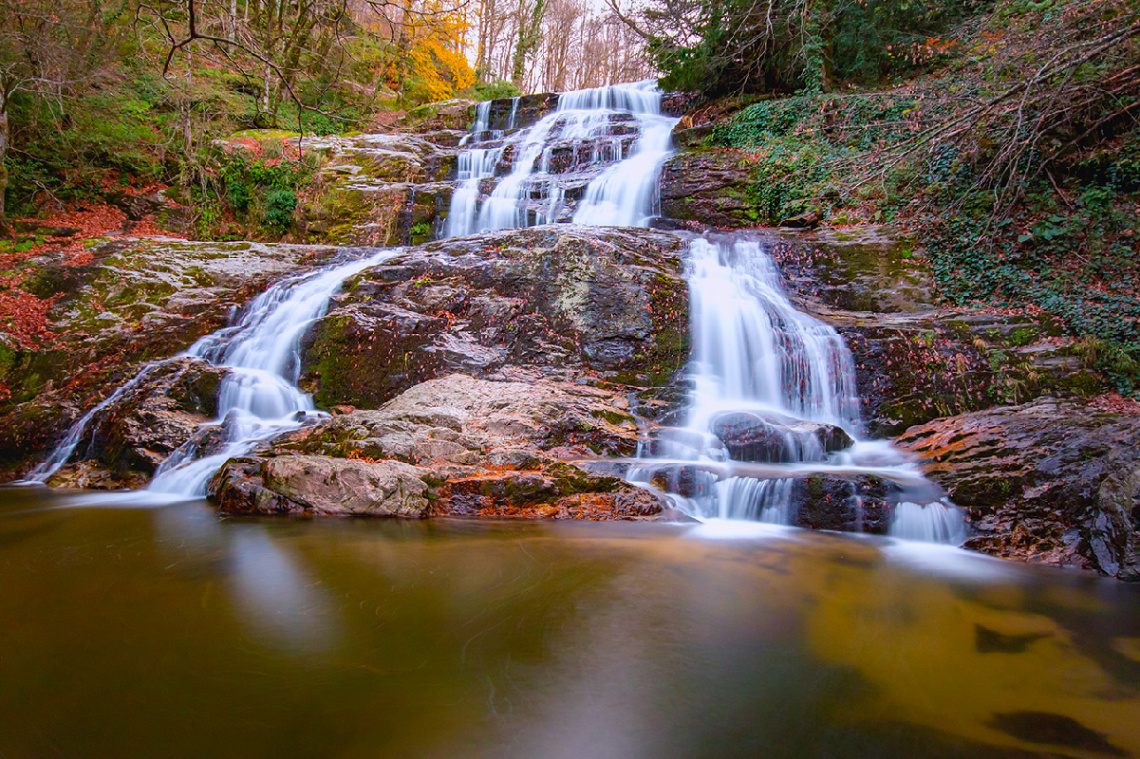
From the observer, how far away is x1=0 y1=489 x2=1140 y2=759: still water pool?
196cm

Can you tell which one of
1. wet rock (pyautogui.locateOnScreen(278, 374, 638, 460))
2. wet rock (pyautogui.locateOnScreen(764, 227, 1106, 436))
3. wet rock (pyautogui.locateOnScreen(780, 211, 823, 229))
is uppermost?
wet rock (pyautogui.locateOnScreen(780, 211, 823, 229))

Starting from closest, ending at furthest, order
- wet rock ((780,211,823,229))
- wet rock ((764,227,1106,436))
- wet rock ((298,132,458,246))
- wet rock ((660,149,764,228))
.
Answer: wet rock ((764,227,1106,436)) → wet rock ((780,211,823,229)) → wet rock ((660,149,764,228)) → wet rock ((298,132,458,246))

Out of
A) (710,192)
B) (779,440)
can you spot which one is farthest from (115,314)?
(710,192)

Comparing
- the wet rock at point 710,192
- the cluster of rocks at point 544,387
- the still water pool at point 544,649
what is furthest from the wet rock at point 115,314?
the wet rock at point 710,192

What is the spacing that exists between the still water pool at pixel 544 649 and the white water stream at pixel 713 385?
88 cm

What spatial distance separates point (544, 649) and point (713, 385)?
496 centimetres

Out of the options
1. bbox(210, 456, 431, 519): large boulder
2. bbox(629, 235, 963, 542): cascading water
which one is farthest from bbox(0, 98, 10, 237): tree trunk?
bbox(629, 235, 963, 542): cascading water

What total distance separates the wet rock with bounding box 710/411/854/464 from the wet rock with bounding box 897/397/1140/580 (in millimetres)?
929

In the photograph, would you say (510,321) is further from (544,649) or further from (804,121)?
(804,121)

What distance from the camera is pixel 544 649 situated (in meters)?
2.62

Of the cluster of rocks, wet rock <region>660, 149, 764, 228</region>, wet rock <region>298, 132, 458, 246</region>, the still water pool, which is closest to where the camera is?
the still water pool

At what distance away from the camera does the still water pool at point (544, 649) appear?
77.1 inches

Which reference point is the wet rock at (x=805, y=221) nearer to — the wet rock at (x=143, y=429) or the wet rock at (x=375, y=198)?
the wet rock at (x=375, y=198)

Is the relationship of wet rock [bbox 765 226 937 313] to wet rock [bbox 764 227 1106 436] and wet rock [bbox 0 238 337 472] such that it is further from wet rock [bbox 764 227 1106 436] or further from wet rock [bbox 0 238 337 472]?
wet rock [bbox 0 238 337 472]
